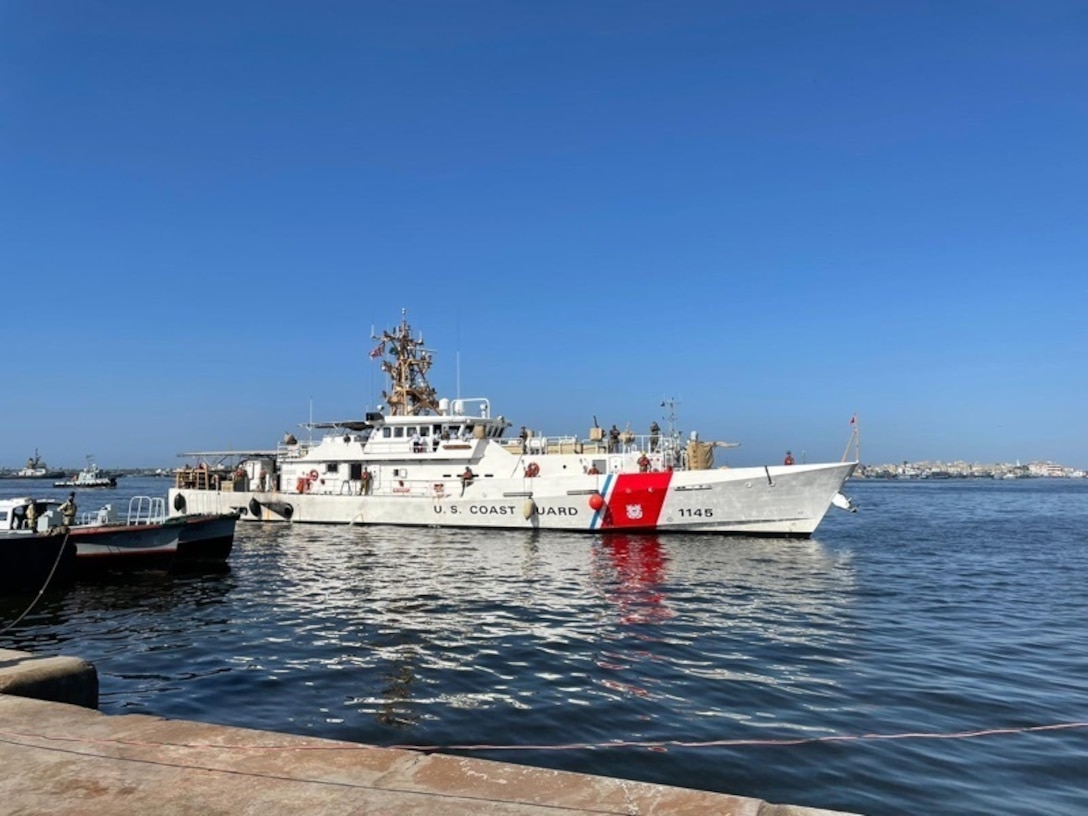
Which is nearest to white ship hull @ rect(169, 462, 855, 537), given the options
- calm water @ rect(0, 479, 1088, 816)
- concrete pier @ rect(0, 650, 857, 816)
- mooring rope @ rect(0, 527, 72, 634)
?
calm water @ rect(0, 479, 1088, 816)

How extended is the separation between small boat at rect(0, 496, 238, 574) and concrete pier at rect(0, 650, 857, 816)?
1522 centimetres

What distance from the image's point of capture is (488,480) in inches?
1265

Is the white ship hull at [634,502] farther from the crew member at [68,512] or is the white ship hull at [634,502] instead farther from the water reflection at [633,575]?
the crew member at [68,512]

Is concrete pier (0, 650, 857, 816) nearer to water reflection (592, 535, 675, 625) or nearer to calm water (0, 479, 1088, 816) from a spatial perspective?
calm water (0, 479, 1088, 816)

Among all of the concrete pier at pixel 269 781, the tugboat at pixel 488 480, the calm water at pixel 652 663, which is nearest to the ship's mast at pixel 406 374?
the tugboat at pixel 488 480

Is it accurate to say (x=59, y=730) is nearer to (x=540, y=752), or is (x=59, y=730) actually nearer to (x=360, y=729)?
(x=360, y=729)

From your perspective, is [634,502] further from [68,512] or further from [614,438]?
[68,512]

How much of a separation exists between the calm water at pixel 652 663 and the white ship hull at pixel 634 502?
18.7 ft

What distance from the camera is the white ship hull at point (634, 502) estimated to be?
2850 cm

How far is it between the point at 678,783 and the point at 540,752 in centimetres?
151

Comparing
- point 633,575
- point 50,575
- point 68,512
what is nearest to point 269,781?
point 633,575

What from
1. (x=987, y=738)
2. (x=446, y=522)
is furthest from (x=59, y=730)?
(x=446, y=522)

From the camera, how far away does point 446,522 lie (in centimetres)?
3253

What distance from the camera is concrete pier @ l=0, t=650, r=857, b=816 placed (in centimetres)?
392
